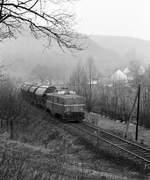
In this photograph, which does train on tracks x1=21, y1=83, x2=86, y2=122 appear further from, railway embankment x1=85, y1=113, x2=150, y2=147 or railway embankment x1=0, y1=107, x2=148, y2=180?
railway embankment x1=85, y1=113, x2=150, y2=147

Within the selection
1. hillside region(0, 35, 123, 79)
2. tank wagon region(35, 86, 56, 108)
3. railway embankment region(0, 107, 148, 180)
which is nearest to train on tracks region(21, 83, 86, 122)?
railway embankment region(0, 107, 148, 180)

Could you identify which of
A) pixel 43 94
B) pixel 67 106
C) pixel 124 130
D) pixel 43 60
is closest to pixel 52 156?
pixel 124 130

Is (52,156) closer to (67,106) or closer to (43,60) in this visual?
(67,106)

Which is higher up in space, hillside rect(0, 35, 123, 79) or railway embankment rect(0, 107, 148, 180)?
hillside rect(0, 35, 123, 79)

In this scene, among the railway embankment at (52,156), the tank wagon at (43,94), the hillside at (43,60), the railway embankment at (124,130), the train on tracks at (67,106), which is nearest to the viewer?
the railway embankment at (52,156)

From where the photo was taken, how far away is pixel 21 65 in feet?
478

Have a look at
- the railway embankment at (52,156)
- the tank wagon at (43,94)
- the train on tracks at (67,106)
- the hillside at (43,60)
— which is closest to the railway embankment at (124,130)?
the train on tracks at (67,106)

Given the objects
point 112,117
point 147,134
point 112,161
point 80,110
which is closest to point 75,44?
point 112,161

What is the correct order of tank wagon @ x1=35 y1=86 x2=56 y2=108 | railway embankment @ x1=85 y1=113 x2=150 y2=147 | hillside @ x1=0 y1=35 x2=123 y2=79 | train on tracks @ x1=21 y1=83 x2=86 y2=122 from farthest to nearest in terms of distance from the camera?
hillside @ x1=0 y1=35 x2=123 y2=79 → tank wagon @ x1=35 y1=86 x2=56 y2=108 → train on tracks @ x1=21 y1=83 x2=86 y2=122 → railway embankment @ x1=85 y1=113 x2=150 y2=147

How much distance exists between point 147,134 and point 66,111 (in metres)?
7.33

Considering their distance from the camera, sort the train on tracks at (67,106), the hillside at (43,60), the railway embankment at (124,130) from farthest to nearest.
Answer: the hillside at (43,60)
the train on tracks at (67,106)
the railway embankment at (124,130)

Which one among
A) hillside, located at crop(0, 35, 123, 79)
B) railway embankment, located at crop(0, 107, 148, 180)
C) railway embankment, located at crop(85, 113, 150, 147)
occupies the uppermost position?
hillside, located at crop(0, 35, 123, 79)

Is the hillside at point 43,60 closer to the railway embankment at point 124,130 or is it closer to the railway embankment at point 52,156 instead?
the railway embankment at point 124,130

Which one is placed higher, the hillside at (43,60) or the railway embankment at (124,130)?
the hillside at (43,60)
